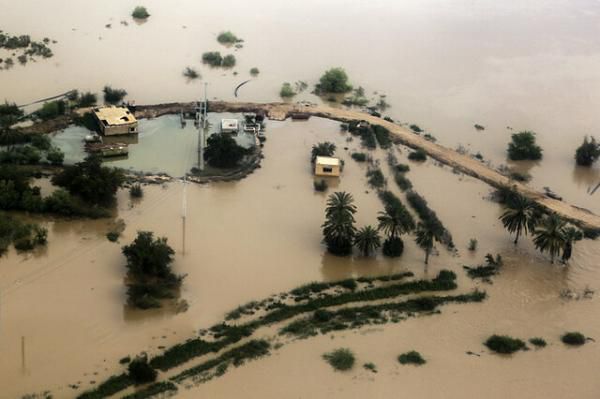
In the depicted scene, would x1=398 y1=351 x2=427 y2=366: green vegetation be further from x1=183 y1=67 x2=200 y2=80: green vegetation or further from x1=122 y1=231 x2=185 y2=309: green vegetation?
x1=183 y1=67 x2=200 y2=80: green vegetation

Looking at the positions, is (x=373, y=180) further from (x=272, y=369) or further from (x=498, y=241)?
(x=272, y=369)

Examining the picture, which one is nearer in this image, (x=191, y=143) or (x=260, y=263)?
(x=260, y=263)

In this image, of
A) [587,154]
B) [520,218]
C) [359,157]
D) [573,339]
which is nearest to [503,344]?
[573,339]

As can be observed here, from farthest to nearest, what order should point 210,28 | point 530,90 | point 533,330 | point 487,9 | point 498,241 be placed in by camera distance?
point 487,9 < point 210,28 < point 530,90 < point 498,241 < point 533,330

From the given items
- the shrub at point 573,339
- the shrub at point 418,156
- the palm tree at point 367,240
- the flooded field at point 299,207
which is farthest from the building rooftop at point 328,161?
the shrub at point 573,339

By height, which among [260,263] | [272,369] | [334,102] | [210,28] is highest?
[210,28]

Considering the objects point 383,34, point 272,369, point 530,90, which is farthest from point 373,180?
point 383,34

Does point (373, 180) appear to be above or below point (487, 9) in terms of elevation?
below
